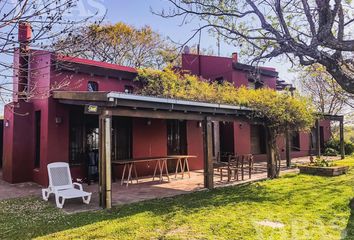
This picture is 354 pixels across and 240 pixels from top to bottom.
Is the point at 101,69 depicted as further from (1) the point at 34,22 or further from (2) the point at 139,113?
(1) the point at 34,22

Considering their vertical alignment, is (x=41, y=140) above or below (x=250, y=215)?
above

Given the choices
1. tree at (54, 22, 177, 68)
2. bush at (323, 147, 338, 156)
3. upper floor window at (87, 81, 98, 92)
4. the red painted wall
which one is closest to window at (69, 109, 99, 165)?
the red painted wall

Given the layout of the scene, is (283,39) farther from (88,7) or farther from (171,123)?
(171,123)

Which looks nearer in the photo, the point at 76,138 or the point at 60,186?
the point at 60,186

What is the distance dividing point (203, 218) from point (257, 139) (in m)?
12.1

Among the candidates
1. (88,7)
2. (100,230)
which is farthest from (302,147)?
(88,7)

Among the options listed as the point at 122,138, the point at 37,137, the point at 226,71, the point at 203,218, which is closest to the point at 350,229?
the point at 203,218

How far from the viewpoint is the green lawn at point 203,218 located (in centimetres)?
517

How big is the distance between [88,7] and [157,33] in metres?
20.4

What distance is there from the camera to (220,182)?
10.4 metres

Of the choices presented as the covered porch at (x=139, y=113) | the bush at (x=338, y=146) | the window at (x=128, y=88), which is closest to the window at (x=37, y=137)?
the covered porch at (x=139, y=113)

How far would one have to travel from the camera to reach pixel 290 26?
827 centimetres

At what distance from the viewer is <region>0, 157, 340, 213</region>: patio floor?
759 centimetres

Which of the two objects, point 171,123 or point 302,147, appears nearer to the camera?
point 171,123
